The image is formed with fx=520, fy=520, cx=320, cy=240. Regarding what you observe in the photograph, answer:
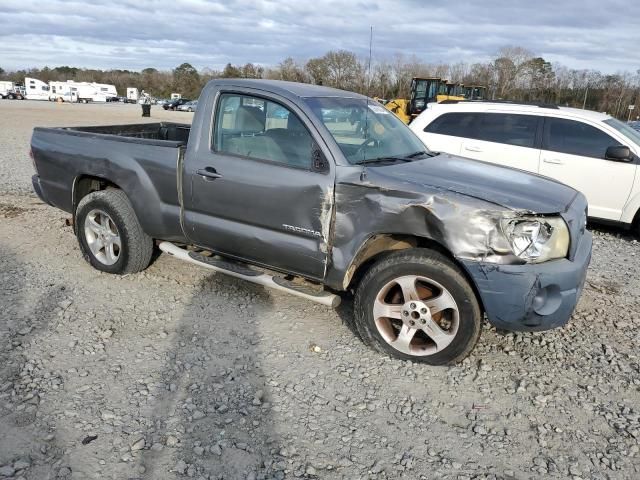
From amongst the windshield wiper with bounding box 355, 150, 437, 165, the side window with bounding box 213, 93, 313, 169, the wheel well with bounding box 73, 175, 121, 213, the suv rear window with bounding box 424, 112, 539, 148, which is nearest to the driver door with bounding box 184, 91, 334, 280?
the side window with bounding box 213, 93, 313, 169

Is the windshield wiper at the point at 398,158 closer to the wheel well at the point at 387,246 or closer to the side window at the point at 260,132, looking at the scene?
the side window at the point at 260,132

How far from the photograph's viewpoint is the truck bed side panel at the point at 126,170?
14.7ft

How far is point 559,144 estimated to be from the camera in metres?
7.34

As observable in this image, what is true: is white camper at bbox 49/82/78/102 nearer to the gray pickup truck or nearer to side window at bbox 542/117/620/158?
side window at bbox 542/117/620/158

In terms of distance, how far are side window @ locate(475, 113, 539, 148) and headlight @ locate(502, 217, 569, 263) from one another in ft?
14.7

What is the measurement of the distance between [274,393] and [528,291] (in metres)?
1.72

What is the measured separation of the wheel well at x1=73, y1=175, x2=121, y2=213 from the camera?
16.8ft

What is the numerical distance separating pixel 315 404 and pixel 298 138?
6.35ft

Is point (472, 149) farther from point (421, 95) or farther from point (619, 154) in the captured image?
point (421, 95)

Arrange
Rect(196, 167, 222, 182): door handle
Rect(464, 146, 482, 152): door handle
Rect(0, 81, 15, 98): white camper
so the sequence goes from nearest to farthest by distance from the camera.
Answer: Rect(196, 167, 222, 182): door handle < Rect(464, 146, 482, 152): door handle < Rect(0, 81, 15, 98): white camper

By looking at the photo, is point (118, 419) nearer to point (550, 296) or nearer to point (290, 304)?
point (290, 304)

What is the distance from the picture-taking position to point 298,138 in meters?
3.95

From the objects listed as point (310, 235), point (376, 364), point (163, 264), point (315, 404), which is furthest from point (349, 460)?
point (163, 264)

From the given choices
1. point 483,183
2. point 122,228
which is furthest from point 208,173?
point 483,183
